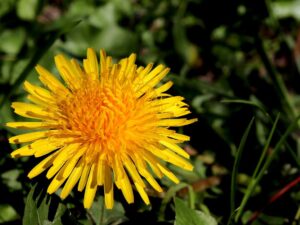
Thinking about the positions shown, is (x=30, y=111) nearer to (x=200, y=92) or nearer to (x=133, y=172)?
(x=133, y=172)

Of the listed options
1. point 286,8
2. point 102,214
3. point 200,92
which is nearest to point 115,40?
point 200,92

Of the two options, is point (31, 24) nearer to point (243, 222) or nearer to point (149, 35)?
point (149, 35)

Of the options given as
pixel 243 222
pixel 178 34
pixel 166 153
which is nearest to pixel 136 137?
pixel 166 153

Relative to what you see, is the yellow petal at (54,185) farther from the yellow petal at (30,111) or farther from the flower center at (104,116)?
the yellow petal at (30,111)

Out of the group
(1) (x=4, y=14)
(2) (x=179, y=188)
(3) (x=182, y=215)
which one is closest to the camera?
(3) (x=182, y=215)

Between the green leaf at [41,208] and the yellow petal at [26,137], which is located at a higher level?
the yellow petal at [26,137]

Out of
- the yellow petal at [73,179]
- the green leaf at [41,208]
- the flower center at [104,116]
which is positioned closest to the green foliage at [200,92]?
the green leaf at [41,208]
